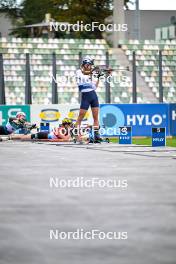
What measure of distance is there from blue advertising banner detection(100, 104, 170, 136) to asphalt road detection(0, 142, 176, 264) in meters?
10.7

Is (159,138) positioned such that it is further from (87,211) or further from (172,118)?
(87,211)

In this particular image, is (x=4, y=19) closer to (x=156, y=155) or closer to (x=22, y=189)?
(x=156, y=155)

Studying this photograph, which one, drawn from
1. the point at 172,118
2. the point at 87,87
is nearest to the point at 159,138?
the point at 87,87

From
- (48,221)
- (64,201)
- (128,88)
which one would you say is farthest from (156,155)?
(128,88)

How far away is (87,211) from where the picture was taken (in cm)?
858

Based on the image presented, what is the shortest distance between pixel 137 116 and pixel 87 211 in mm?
18220

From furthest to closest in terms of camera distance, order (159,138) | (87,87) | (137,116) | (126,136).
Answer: (137,116), (126,136), (87,87), (159,138)

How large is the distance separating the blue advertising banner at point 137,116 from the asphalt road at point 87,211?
1073cm

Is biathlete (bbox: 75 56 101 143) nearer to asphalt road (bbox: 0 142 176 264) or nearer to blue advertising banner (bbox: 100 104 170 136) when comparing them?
blue advertising banner (bbox: 100 104 170 136)

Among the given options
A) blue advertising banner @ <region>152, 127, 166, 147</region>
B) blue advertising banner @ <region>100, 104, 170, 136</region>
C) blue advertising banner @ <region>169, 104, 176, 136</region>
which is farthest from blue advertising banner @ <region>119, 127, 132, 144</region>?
blue advertising banner @ <region>169, 104, 176, 136</region>

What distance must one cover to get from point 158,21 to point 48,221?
56199mm

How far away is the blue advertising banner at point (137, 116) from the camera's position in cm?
2638

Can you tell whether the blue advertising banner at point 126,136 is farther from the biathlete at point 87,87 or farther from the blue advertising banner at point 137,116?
the blue advertising banner at point 137,116

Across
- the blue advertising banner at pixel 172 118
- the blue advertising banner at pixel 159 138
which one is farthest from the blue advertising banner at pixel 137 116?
the blue advertising banner at pixel 159 138
